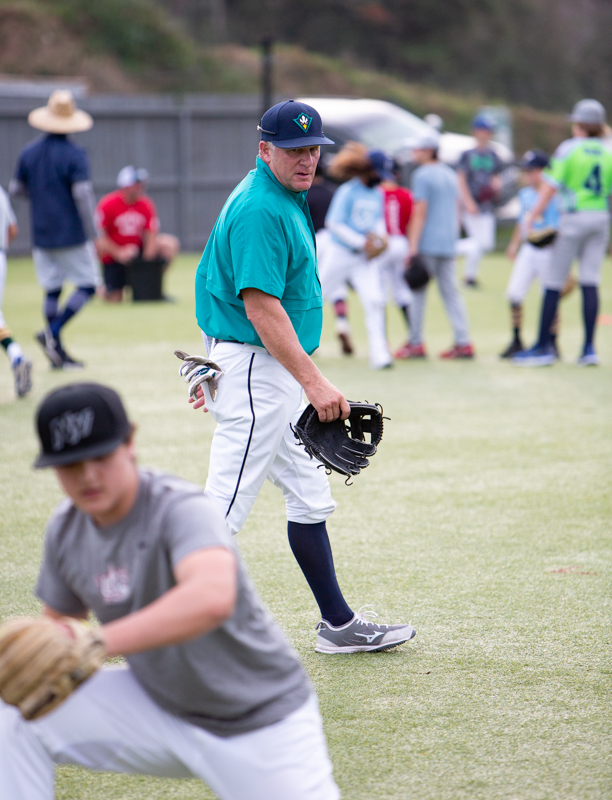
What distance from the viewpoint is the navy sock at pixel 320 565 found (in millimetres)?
3658

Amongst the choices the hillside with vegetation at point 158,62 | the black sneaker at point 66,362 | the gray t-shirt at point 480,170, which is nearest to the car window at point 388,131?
the gray t-shirt at point 480,170

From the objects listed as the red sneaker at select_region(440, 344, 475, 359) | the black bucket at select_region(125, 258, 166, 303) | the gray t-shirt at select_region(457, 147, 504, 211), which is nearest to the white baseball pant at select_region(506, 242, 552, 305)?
the red sneaker at select_region(440, 344, 475, 359)

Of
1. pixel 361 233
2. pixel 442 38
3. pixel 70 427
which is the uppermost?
pixel 442 38

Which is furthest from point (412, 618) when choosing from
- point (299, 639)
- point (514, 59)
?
point (514, 59)

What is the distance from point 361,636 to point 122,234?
37.6 ft

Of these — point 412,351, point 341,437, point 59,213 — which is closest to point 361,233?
point 412,351

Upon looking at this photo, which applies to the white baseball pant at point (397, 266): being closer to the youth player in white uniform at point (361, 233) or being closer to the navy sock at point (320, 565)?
the youth player in white uniform at point (361, 233)

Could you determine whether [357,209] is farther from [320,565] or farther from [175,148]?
[175,148]

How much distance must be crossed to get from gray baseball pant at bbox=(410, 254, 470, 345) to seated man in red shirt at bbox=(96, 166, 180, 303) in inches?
204

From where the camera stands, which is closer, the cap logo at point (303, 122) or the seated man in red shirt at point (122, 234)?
the cap logo at point (303, 122)

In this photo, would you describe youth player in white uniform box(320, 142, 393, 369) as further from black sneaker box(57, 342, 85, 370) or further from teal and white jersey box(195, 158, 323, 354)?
teal and white jersey box(195, 158, 323, 354)

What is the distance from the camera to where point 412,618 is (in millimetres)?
3988

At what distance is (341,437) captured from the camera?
3.57m

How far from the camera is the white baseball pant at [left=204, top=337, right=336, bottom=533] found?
11.2ft
